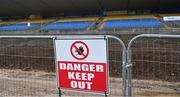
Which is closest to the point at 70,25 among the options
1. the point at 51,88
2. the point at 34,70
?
the point at 34,70

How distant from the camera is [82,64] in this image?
14.6ft

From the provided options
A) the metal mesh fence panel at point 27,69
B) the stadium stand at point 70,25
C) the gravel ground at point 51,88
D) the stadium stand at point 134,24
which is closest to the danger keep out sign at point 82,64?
the metal mesh fence panel at point 27,69

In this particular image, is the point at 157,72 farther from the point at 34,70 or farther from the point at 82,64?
the point at 82,64

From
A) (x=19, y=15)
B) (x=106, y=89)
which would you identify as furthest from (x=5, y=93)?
(x=19, y=15)

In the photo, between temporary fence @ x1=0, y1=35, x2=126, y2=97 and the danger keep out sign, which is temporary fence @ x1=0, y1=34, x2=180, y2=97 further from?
the danger keep out sign

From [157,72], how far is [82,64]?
18.9 feet

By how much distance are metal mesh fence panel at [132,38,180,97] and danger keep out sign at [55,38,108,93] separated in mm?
2899

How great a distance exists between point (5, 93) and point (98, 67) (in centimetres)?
400

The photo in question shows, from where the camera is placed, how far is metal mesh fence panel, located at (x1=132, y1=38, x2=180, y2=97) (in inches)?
304

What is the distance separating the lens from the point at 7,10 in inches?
1756

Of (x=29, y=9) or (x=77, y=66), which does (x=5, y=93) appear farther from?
(x=29, y=9)

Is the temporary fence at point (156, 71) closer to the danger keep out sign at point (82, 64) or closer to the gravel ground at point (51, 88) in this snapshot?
the gravel ground at point (51, 88)

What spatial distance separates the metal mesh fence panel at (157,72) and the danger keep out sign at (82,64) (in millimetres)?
2899

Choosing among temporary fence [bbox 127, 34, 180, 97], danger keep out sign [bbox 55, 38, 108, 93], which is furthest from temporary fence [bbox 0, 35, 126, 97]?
danger keep out sign [bbox 55, 38, 108, 93]
